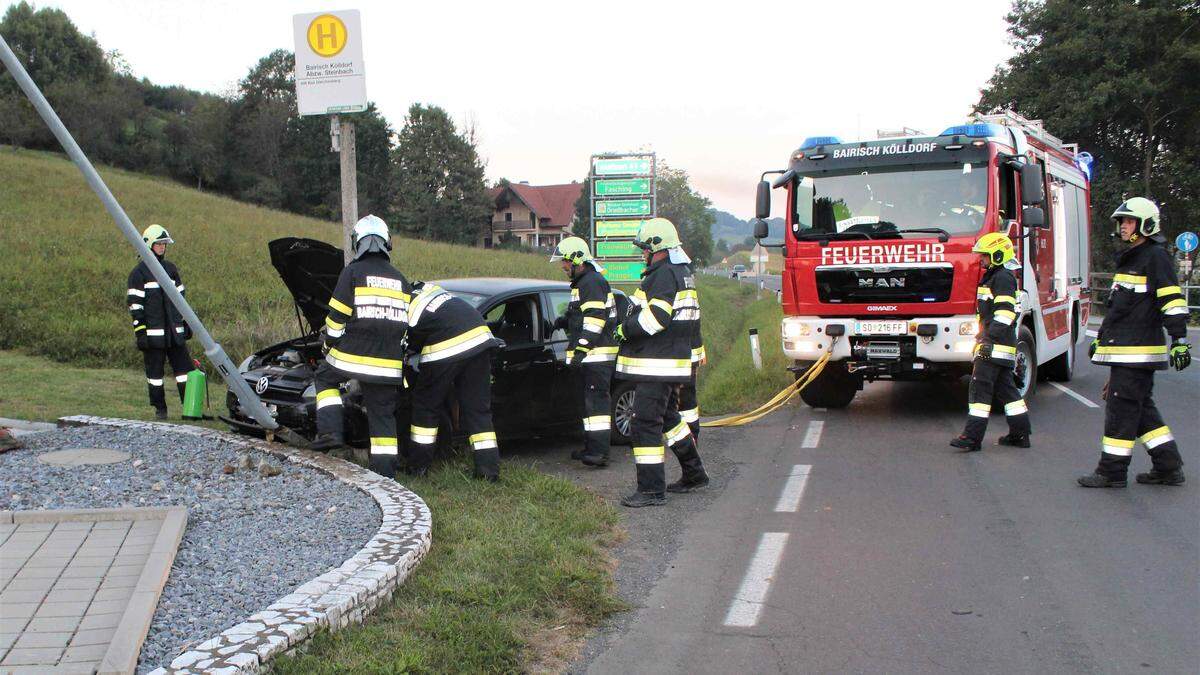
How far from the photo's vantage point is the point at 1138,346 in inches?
263

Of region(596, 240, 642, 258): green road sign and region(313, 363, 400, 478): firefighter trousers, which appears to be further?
region(596, 240, 642, 258): green road sign

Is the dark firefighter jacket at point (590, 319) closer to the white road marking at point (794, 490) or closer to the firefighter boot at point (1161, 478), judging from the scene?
the white road marking at point (794, 490)

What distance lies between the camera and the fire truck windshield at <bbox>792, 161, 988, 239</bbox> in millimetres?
9438

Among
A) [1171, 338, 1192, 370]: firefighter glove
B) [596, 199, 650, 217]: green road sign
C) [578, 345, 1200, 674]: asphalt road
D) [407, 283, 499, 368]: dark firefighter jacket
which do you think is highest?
[596, 199, 650, 217]: green road sign

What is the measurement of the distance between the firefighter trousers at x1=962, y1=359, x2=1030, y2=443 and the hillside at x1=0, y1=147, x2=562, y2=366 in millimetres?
10037

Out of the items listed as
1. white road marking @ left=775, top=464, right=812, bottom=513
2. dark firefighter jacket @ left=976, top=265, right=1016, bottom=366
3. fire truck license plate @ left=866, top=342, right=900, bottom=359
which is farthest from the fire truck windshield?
white road marking @ left=775, top=464, right=812, bottom=513

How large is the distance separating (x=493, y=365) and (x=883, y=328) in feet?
14.4

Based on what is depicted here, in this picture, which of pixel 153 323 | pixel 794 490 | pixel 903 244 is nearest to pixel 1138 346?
pixel 794 490

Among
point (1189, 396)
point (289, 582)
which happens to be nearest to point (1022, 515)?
point (289, 582)

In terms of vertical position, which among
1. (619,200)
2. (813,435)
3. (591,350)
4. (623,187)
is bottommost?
(813,435)

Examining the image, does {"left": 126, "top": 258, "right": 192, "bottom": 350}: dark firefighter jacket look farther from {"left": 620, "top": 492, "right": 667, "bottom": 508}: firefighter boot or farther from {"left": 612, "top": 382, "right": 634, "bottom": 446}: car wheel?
{"left": 620, "top": 492, "right": 667, "bottom": 508}: firefighter boot

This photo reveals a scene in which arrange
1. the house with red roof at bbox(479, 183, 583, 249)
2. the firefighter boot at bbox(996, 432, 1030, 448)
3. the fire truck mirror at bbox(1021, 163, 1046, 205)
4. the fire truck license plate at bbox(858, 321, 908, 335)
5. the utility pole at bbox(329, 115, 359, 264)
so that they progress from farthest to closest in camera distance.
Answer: the house with red roof at bbox(479, 183, 583, 249), the fire truck license plate at bbox(858, 321, 908, 335), the fire truck mirror at bbox(1021, 163, 1046, 205), the utility pole at bbox(329, 115, 359, 264), the firefighter boot at bbox(996, 432, 1030, 448)

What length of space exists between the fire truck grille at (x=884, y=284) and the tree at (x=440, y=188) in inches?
2616

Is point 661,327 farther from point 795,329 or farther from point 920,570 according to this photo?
point 795,329
